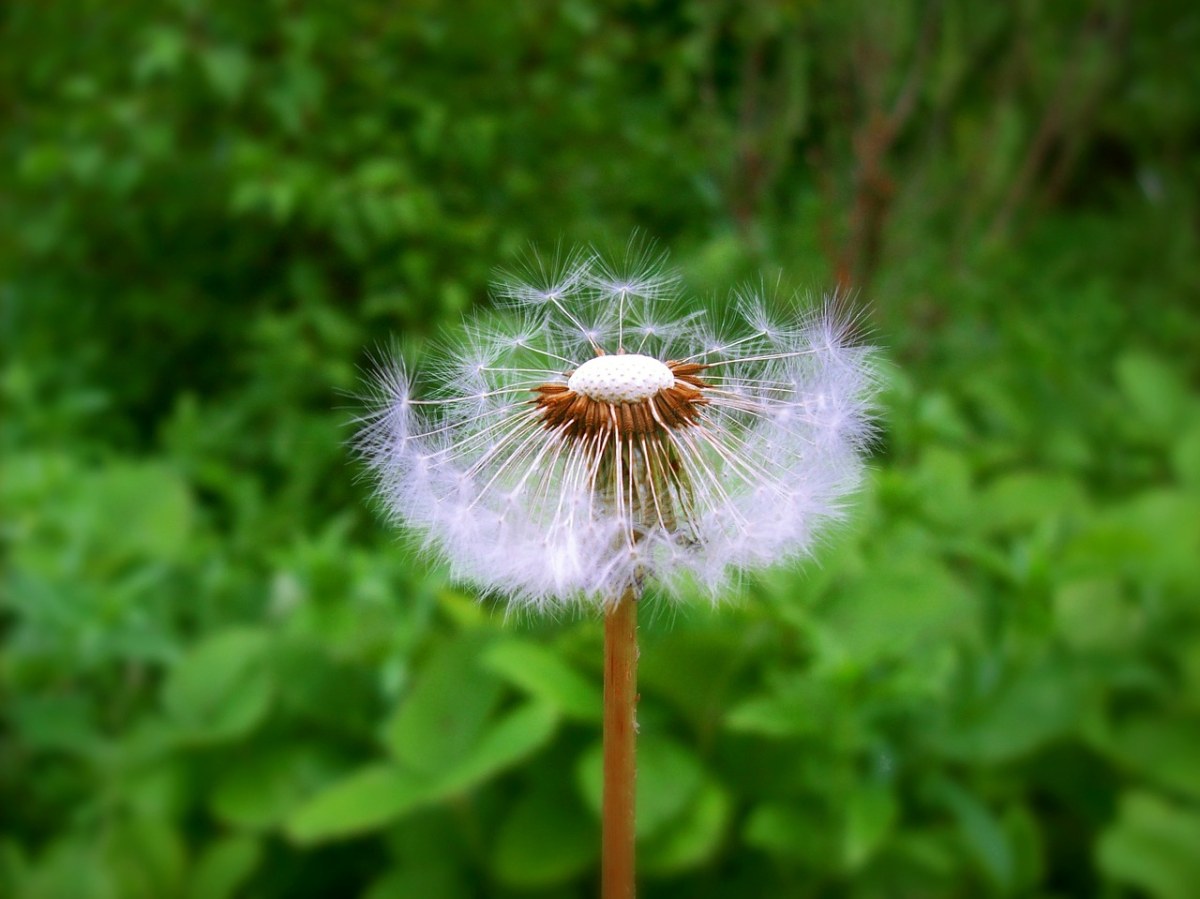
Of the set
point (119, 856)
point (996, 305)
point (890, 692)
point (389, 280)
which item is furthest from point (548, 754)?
point (996, 305)

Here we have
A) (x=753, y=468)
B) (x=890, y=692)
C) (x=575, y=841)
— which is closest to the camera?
(x=753, y=468)

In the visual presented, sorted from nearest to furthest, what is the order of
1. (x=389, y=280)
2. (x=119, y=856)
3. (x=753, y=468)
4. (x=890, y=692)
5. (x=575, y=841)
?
(x=753, y=468) → (x=890, y=692) → (x=575, y=841) → (x=119, y=856) → (x=389, y=280)

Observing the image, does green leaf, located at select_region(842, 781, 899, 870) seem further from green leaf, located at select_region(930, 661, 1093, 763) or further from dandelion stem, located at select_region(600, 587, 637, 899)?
dandelion stem, located at select_region(600, 587, 637, 899)

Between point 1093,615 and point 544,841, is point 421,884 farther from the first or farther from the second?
point 1093,615

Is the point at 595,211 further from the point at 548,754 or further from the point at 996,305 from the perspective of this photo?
the point at 548,754

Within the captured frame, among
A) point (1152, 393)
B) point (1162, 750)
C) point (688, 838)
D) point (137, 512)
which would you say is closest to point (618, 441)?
point (688, 838)

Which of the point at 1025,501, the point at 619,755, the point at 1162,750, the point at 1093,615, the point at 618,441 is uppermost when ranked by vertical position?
the point at 1025,501

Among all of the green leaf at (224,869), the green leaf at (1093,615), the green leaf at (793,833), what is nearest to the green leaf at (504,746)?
the green leaf at (793,833)
